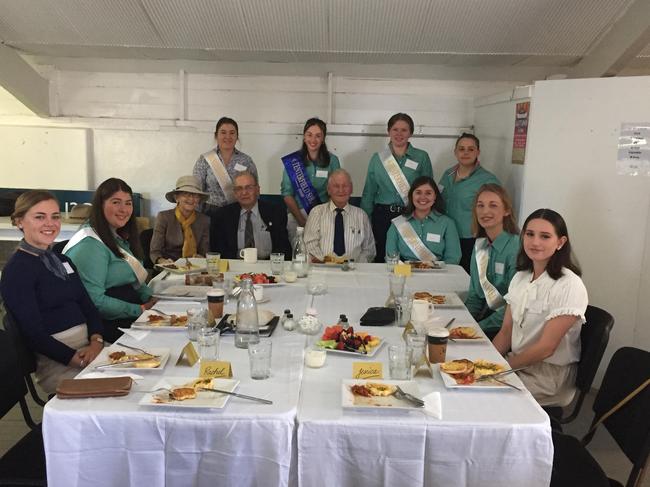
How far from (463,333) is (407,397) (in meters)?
0.59

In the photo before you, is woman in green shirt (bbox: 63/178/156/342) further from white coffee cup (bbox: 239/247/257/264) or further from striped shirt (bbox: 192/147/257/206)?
striped shirt (bbox: 192/147/257/206)

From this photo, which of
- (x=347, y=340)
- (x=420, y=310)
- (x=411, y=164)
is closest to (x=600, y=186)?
(x=411, y=164)

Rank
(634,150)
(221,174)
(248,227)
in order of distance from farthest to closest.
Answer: (221,174) < (248,227) < (634,150)

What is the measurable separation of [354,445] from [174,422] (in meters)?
0.43

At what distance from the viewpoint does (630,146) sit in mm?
3098

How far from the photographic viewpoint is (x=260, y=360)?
1538 millimetres

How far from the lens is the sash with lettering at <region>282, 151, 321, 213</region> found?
13.0 ft

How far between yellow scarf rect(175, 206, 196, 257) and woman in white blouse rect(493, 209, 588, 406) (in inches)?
81.3

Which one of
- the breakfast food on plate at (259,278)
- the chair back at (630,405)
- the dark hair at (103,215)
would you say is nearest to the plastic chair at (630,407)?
the chair back at (630,405)

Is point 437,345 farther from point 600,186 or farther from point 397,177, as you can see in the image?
point 397,177

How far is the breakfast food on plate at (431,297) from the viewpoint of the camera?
2.32 meters

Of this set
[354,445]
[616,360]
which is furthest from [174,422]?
[616,360]

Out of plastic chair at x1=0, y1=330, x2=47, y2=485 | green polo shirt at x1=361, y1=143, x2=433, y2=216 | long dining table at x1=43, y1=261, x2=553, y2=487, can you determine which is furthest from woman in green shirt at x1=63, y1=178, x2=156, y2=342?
green polo shirt at x1=361, y1=143, x2=433, y2=216

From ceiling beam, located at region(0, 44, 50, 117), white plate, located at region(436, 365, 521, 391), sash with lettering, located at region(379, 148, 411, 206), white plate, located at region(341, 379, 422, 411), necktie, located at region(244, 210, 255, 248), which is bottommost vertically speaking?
white plate, located at region(341, 379, 422, 411)
